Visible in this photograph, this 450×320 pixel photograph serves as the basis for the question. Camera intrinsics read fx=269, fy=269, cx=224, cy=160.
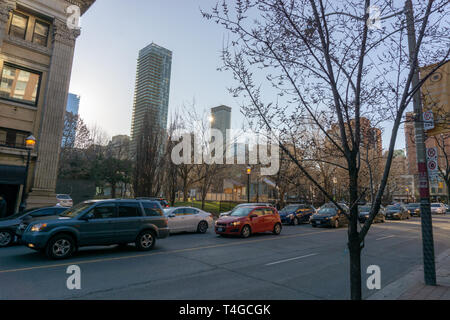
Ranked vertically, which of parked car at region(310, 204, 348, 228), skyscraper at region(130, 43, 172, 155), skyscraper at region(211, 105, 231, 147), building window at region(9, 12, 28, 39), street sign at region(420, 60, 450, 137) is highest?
skyscraper at region(130, 43, 172, 155)

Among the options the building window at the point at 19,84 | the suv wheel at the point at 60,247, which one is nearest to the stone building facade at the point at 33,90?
the building window at the point at 19,84

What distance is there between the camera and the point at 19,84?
18219 millimetres

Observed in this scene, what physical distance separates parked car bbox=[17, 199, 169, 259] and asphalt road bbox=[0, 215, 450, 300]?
0.47 metres

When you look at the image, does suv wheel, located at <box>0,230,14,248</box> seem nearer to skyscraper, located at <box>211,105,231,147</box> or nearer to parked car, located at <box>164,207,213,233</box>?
parked car, located at <box>164,207,213,233</box>

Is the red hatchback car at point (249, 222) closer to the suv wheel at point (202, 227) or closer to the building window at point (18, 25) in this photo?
the suv wheel at point (202, 227)

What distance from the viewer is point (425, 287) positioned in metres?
6.19

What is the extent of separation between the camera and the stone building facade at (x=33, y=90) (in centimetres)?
1736

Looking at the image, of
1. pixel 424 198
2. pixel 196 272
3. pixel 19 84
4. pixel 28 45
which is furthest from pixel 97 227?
pixel 28 45

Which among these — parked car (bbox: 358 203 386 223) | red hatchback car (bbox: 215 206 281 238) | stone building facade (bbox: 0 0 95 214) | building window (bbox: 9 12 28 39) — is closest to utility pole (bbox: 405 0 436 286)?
red hatchback car (bbox: 215 206 281 238)

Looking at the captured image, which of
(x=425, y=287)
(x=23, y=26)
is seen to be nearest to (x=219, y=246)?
(x=425, y=287)

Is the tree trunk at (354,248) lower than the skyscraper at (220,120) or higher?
lower

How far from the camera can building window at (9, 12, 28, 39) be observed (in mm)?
18016
